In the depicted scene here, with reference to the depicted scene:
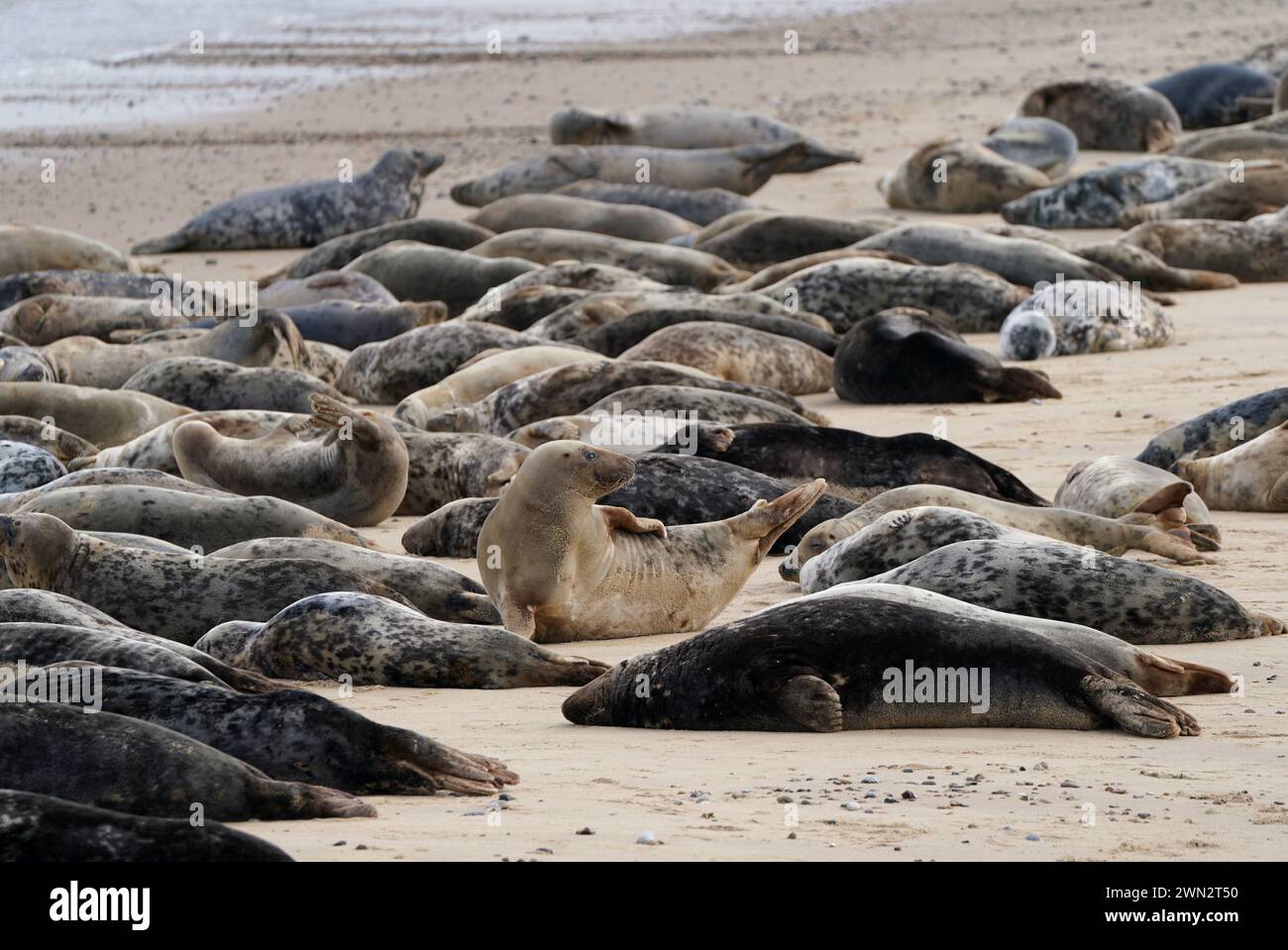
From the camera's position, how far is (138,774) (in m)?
3.65

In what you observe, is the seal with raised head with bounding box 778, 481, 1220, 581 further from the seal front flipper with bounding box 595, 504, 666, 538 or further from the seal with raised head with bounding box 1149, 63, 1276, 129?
the seal with raised head with bounding box 1149, 63, 1276, 129

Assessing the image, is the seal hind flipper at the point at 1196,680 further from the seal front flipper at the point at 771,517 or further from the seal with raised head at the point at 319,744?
the seal with raised head at the point at 319,744

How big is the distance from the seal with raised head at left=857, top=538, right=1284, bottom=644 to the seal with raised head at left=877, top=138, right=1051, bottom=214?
35.1ft

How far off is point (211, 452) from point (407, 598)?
6.99ft

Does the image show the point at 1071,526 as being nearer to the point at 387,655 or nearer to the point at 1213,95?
the point at 387,655

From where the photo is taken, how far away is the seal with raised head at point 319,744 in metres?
3.96

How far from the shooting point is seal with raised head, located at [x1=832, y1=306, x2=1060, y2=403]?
9727 mm

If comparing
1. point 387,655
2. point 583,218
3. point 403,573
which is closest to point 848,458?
point 403,573

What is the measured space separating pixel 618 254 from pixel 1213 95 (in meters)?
9.45

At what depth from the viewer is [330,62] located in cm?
2628

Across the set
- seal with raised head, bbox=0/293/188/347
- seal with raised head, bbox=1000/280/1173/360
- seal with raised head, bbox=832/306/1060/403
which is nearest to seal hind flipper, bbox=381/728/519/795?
seal with raised head, bbox=832/306/1060/403

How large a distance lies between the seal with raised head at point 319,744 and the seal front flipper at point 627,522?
201 centimetres

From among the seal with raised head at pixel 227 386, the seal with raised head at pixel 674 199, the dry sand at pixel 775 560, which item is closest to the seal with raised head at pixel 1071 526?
the dry sand at pixel 775 560
